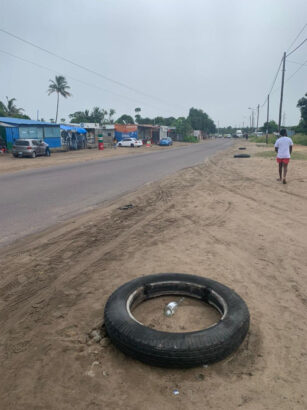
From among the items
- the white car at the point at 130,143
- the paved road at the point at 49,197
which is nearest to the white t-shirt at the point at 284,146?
the paved road at the point at 49,197

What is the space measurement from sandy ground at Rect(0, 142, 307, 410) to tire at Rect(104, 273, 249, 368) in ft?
0.29

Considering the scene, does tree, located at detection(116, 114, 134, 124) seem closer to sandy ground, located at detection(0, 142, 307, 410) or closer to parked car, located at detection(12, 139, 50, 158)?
parked car, located at detection(12, 139, 50, 158)

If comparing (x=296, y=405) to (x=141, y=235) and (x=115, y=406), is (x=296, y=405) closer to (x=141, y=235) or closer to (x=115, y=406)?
(x=115, y=406)

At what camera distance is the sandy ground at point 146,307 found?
Result: 211 centimetres

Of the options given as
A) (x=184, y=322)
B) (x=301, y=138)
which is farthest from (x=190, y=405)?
(x=301, y=138)

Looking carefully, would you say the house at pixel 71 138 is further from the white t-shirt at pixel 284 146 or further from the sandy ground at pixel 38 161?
the white t-shirt at pixel 284 146

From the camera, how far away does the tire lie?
2.31 metres

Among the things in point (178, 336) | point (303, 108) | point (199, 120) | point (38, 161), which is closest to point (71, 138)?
point (38, 161)

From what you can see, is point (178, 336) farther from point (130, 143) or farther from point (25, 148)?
point (130, 143)

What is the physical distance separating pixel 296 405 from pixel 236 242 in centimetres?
320

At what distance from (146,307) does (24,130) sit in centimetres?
3058

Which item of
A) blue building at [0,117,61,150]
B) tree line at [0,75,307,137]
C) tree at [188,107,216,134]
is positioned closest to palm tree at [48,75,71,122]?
tree line at [0,75,307,137]

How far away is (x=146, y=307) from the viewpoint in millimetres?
3246

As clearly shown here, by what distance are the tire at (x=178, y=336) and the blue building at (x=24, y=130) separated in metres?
29.2
